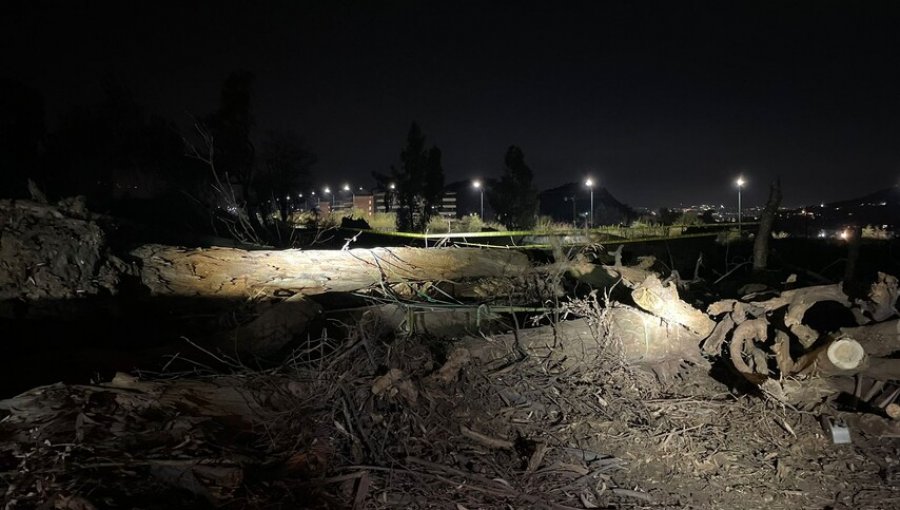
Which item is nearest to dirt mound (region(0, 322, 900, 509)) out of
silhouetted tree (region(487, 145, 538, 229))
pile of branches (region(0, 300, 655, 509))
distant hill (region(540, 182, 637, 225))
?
pile of branches (region(0, 300, 655, 509))

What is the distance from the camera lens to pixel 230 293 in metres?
9.02

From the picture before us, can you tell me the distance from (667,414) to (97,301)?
8366 mm

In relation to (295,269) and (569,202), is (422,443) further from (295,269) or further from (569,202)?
(569,202)

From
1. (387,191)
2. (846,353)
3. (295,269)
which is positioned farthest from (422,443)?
(387,191)

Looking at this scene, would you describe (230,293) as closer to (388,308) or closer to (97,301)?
(97,301)

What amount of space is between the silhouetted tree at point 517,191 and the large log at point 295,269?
67.2ft

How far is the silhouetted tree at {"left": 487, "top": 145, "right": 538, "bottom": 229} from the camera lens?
32.2m

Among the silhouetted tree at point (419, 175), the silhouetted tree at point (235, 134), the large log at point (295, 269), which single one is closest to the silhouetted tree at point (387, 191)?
the silhouetted tree at point (419, 175)

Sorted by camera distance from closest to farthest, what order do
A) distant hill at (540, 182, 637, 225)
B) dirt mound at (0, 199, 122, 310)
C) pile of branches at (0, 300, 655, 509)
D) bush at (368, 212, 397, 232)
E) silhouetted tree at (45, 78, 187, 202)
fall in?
pile of branches at (0, 300, 655, 509)
dirt mound at (0, 199, 122, 310)
silhouetted tree at (45, 78, 187, 202)
bush at (368, 212, 397, 232)
distant hill at (540, 182, 637, 225)

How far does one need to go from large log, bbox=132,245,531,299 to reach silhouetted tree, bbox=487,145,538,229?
2050 centimetres

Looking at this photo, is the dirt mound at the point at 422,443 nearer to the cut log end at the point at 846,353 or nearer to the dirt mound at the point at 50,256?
the cut log end at the point at 846,353

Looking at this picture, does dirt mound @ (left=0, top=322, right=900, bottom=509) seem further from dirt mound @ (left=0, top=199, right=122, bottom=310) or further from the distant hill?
the distant hill

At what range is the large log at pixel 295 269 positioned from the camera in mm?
9219

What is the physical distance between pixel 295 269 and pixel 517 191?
2353 centimetres
